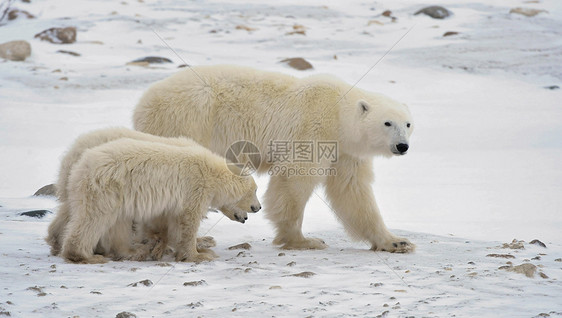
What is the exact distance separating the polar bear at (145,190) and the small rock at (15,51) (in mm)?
10202

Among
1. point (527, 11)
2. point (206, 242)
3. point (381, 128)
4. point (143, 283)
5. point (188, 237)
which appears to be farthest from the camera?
point (527, 11)

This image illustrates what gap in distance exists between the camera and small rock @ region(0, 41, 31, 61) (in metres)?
13.8

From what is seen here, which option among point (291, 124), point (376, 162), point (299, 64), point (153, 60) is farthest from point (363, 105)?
point (153, 60)

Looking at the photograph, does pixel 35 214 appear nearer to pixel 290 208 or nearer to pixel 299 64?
pixel 290 208

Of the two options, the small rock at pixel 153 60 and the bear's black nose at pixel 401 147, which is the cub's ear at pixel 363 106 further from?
the small rock at pixel 153 60

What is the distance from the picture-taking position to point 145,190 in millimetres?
4582

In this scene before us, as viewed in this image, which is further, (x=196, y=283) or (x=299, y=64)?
(x=299, y=64)

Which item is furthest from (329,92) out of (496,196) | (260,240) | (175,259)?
(496,196)

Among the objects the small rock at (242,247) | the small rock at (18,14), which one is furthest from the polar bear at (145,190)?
the small rock at (18,14)

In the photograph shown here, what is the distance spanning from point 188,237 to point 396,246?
1.69m

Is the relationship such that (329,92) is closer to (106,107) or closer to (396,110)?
(396,110)

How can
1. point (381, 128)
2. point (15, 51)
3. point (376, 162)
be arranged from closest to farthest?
point (381, 128)
point (376, 162)
point (15, 51)

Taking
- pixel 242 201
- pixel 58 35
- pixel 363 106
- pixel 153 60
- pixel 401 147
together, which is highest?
pixel 363 106

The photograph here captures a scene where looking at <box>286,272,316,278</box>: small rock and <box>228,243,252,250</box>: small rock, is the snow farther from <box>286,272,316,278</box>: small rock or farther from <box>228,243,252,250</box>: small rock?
<box>228,243,252,250</box>: small rock
